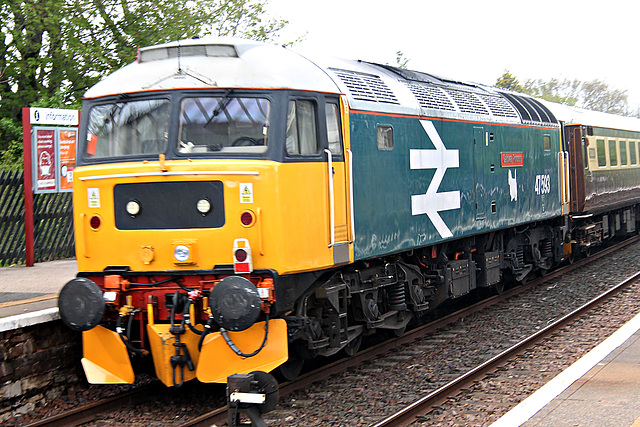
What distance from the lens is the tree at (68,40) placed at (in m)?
17.0

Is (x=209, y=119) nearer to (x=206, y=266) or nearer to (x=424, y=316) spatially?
(x=206, y=266)

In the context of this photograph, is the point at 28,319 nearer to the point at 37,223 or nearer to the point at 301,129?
the point at 301,129

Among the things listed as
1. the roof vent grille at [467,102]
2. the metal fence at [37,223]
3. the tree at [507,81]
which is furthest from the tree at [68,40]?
the tree at [507,81]

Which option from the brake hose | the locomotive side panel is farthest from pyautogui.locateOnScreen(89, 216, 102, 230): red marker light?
the locomotive side panel

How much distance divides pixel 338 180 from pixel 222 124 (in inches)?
50.9

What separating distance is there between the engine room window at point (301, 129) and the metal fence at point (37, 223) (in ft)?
21.0

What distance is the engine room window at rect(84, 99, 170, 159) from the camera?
6.72 metres

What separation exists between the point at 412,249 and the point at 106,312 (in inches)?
145

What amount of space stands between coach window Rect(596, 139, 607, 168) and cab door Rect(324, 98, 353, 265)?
1069 centimetres

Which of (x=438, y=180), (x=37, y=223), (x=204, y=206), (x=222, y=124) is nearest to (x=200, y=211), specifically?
(x=204, y=206)

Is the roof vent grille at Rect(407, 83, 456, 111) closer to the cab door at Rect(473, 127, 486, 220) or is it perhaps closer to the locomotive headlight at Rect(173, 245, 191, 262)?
the cab door at Rect(473, 127, 486, 220)

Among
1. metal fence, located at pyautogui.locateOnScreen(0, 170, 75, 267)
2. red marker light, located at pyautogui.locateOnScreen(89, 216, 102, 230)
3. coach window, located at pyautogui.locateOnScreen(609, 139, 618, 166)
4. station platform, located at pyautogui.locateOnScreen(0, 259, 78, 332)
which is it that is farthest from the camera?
coach window, located at pyautogui.locateOnScreen(609, 139, 618, 166)

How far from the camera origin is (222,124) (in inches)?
260

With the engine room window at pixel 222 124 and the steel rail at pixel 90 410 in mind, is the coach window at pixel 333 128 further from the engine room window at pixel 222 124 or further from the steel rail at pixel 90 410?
the steel rail at pixel 90 410
